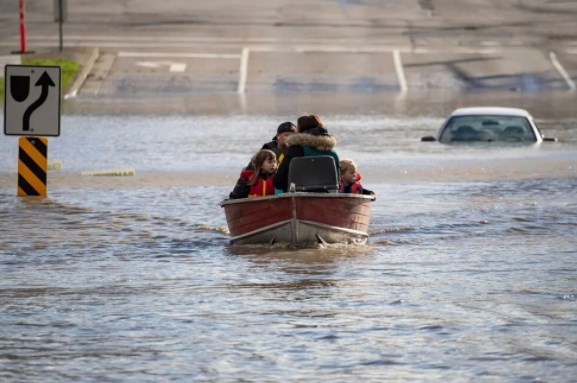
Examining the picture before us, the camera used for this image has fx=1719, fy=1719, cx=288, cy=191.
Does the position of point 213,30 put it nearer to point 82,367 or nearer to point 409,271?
point 409,271

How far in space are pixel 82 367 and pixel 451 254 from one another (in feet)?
22.1

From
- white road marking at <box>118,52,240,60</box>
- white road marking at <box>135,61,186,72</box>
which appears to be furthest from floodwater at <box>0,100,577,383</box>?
white road marking at <box>118,52,240,60</box>

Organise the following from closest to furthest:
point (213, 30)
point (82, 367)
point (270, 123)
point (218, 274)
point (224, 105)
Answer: point (82, 367), point (218, 274), point (270, 123), point (224, 105), point (213, 30)

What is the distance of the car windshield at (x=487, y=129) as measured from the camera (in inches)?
1197

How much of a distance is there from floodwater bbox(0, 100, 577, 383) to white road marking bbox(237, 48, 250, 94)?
65.2ft

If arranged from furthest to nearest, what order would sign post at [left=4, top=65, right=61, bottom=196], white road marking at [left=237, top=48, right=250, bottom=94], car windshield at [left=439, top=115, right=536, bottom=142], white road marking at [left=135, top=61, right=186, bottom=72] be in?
white road marking at [left=135, top=61, right=186, bottom=72] → white road marking at [left=237, top=48, right=250, bottom=94] → car windshield at [left=439, top=115, right=536, bottom=142] → sign post at [left=4, top=65, right=61, bottom=196]

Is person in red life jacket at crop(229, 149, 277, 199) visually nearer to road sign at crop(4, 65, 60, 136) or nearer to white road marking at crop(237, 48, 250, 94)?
road sign at crop(4, 65, 60, 136)

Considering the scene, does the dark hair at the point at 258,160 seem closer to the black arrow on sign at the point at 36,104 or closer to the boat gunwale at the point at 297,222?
the boat gunwale at the point at 297,222

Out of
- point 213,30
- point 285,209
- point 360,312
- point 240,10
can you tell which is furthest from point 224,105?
point 360,312

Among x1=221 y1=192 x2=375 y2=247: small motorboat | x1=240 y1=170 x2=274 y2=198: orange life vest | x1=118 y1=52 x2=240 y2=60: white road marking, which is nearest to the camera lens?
x1=221 y1=192 x2=375 y2=247: small motorboat

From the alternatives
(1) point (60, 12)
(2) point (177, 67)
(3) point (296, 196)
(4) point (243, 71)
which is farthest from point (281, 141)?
(1) point (60, 12)

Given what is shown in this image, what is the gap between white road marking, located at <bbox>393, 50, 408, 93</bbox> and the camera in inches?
1902

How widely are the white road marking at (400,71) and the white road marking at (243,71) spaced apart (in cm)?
442

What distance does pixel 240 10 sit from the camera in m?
62.9
